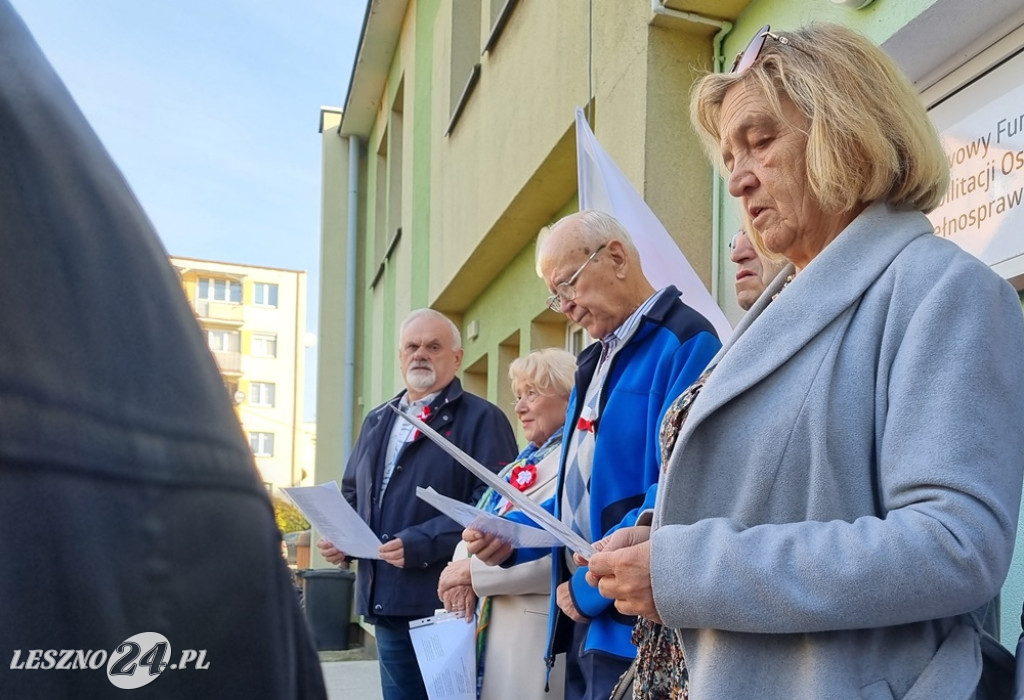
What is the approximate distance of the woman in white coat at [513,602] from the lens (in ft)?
8.66

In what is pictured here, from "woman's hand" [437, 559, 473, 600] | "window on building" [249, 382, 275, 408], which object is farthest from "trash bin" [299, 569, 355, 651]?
"window on building" [249, 382, 275, 408]

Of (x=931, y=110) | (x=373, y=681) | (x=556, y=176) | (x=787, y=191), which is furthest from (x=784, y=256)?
(x=373, y=681)

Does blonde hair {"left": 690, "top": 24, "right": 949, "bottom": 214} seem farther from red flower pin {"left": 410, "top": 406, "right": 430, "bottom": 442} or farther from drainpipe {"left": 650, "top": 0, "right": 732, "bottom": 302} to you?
drainpipe {"left": 650, "top": 0, "right": 732, "bottom": 302}

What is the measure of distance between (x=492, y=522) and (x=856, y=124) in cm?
122

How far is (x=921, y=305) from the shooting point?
118cm

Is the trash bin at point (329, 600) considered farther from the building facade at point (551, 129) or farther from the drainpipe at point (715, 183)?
the drainpipe at point (715, 183)

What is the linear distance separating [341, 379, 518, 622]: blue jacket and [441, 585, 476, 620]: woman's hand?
1.68 ft

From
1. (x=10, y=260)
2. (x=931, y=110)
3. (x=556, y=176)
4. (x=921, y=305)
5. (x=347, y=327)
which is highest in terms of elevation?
(x=347, y=327)

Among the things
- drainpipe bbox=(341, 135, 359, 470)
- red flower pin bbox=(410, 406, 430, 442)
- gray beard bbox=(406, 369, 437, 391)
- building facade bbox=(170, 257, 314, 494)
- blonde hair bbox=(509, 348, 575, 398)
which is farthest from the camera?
building facade bbox=(170, 257, 314, 494)

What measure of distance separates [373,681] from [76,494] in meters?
7.35

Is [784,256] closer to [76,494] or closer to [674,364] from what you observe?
[674,364]

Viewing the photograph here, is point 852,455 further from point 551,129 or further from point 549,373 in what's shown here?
point 551,129

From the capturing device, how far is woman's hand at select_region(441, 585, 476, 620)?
2.90m

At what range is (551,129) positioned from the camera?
19.0 ft
